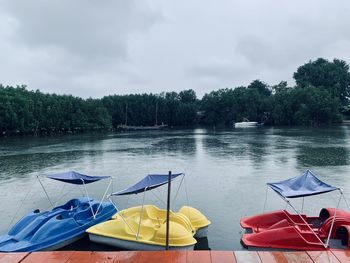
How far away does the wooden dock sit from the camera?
8719mm

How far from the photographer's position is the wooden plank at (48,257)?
29.0ft

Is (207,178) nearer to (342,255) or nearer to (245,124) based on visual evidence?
(342,255)

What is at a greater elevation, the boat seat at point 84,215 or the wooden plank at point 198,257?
the wooden plank at point 198,257

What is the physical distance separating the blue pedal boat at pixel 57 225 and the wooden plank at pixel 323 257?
28.2ft

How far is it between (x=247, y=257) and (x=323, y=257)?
1942 mm

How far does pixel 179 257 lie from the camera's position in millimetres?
9000

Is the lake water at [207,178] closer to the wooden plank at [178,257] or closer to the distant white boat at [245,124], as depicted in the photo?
the wooden plank at [178,257]

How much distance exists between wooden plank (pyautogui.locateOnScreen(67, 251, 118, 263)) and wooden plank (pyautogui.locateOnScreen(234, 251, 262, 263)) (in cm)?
313

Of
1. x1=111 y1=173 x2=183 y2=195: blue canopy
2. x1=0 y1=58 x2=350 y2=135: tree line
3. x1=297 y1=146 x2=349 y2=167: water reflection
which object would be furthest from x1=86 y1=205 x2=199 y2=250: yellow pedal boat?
x1=0 y1=58 x2=350 y2=135: tree line

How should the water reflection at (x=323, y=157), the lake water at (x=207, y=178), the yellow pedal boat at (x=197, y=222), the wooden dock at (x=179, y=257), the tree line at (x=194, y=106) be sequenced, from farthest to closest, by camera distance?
the tree line at (x=194, y=106)
the water reflection at (x=323, y=157)
the lake water at (x=207, y=178)
the yellow pedal boat at (x=197, y=222)
the wooden dock at (x=179, y=257)

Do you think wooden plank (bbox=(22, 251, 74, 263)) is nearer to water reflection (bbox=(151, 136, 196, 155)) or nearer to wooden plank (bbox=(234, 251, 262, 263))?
wooden plank (bbox=(234, 251, 262, 263))

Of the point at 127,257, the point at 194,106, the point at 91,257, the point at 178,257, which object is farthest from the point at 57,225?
the point at 194,106

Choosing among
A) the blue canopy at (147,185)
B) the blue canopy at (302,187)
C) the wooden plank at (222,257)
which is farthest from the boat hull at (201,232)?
the wooden plank at (222,257)

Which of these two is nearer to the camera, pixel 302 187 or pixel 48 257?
pixel 48 257
